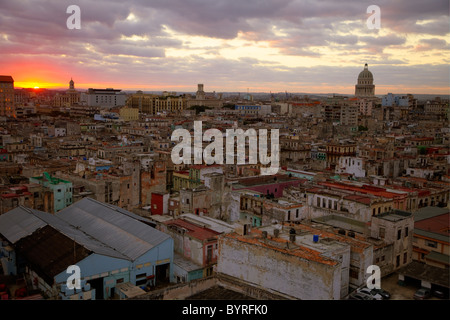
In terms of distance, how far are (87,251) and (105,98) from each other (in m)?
104

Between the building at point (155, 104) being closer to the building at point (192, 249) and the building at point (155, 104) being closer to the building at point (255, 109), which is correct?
the building at point (255, 109)

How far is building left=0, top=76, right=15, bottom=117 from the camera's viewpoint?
71312 mm

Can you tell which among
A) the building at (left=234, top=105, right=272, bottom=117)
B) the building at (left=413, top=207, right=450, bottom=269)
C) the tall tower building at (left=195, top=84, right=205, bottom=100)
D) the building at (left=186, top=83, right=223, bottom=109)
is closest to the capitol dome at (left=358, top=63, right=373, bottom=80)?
the building at (left=234, top=105, right=272, bottom=117)

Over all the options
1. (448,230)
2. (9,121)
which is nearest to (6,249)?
(448,230)

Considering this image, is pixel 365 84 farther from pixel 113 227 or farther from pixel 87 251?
pixel 87 251

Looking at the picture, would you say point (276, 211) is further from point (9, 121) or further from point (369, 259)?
point (9, 121)

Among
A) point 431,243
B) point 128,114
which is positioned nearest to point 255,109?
point 128,114

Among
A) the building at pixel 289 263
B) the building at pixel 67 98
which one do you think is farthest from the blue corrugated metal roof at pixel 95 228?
the building at pixel 67 98

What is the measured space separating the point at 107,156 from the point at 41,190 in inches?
543

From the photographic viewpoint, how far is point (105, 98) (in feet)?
371

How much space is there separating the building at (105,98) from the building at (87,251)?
96011mm

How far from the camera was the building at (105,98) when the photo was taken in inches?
4373

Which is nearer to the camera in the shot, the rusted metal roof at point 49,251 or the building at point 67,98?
the rusted metal roof at point 49,251

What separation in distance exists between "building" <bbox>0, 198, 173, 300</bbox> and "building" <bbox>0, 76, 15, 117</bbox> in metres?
60.2
